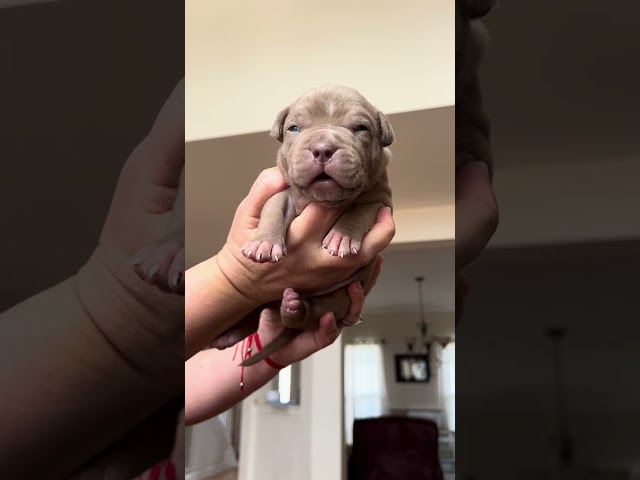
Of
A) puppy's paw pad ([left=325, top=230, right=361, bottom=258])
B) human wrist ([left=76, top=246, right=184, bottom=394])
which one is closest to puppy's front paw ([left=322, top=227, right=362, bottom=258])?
puppy's paw pad ([left=325, top=230, right=361, bottom=258])

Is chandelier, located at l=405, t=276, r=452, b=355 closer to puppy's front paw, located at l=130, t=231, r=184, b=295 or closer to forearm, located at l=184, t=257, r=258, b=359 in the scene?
forearm, located at l=184, t=257, r=258, b=359

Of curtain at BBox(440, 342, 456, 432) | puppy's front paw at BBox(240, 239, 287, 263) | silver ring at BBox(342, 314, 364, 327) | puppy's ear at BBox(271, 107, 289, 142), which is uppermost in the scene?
puppy's ear at BBox(271, 107, 289, 142)

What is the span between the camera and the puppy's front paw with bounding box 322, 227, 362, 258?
362 millimetres

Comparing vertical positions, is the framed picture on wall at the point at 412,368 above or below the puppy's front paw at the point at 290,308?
below

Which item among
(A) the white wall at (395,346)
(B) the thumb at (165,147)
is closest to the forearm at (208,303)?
(A) the white wall at (395,346)

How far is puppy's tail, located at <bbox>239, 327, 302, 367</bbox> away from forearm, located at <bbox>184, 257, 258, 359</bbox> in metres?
0.04

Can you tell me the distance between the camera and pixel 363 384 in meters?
0.52

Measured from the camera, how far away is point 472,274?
0.12 meters

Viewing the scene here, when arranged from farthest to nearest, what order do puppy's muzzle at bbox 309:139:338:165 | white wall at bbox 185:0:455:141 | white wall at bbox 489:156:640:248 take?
white wall at bbox 185:0:455:141
puppy's muzzle at bbox 309:139:338:165
white wall at bbox 489:156:640:248

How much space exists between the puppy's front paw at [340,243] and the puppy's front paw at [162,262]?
219 millimetres

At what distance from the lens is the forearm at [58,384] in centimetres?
12

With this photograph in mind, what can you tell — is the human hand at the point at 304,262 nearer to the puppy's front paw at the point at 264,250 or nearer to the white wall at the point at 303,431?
the puppy's front paw at the point at 264,250

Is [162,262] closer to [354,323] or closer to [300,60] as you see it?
[354,323]

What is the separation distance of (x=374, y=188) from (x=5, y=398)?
0.35m
